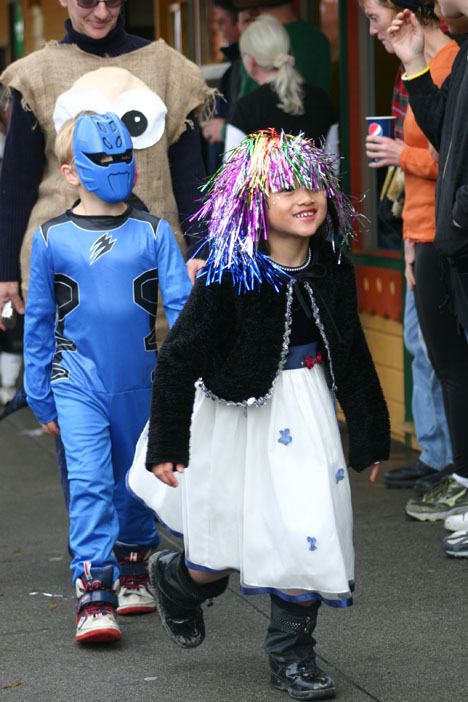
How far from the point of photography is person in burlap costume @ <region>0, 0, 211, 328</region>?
5.26 meters

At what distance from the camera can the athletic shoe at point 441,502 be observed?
5.86 metres

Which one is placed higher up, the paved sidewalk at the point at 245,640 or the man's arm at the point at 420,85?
the man's arm at the point at 420,85

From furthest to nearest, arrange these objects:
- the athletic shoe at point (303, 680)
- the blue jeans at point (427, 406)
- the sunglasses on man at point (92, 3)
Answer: the blue jeans at point (427, 406) < the sunglasses on man at point (92, 3) < the athletic shoe at point (303, 680)

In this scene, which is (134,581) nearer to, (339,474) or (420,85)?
(339,474)

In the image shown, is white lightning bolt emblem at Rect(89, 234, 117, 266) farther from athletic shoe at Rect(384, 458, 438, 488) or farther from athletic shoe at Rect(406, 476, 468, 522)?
athletic shoe at Rect(384, 458, 438, 488)

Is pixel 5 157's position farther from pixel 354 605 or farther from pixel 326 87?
pixel 326 87

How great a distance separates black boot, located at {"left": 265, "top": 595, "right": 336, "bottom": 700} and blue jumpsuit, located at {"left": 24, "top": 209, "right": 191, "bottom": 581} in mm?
790

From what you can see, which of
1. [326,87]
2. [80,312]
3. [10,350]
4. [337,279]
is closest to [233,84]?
[326,87]

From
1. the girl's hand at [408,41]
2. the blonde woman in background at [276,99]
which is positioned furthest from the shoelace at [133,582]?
the blonde woman in background at [276,99]

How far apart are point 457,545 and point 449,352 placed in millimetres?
722

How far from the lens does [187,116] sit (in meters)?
5.41

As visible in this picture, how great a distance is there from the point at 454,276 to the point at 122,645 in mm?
1661

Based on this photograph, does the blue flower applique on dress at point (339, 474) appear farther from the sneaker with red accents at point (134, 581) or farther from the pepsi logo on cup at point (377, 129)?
the pepsi logo on cup at point (377, 129)

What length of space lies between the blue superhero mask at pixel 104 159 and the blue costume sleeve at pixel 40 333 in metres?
0.25
